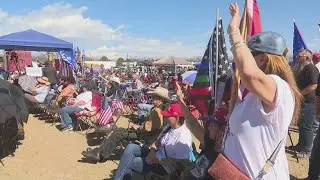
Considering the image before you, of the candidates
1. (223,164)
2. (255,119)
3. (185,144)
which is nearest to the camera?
(255,119)

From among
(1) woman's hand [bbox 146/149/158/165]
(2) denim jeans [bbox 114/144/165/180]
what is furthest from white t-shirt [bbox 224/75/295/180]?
(2) denim jeans [bbox 114/144/165/180]

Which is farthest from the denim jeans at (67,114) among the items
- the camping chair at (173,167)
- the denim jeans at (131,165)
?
the camping chair at (173,167)

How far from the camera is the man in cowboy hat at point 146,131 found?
5604 millimetres

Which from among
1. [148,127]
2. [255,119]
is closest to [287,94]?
[255,119]

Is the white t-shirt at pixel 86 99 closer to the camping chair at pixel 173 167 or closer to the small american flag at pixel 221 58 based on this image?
the small american flag at pixel 221 58

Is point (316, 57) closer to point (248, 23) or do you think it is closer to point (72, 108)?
point (248, 23)

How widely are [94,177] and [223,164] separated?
3.99 m

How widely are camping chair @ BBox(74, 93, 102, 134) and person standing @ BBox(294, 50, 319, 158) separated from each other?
467 centimetres

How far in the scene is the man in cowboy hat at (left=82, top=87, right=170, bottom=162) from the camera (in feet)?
18.4

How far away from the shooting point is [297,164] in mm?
6164

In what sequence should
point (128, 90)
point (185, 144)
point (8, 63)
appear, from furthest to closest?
1. point (8, 63)
2. point (128, 90)
3. point (185, 144)

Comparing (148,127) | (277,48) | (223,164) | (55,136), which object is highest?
(277,48)

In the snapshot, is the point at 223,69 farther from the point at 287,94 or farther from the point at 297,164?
the point at 287,94

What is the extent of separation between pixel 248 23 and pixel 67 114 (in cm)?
731
